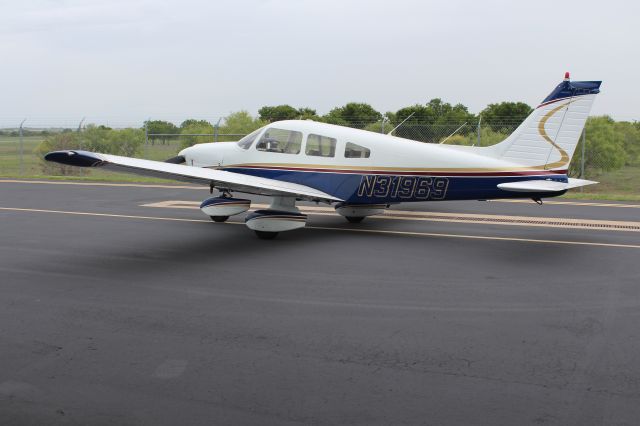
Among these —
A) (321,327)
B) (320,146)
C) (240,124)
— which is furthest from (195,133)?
(321,327)

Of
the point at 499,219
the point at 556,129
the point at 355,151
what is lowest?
the point at 499,219

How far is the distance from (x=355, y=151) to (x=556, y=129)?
358 cm

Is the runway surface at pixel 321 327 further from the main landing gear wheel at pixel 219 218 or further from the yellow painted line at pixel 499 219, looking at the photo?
the main landing gear wheel at pixel 219 218

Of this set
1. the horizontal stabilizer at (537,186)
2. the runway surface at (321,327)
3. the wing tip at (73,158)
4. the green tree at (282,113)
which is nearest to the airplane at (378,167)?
the horizontal stabilizer at (537,186)

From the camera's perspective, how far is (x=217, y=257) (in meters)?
9.35

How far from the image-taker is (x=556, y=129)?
406 inches

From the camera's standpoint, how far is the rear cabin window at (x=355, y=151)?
11172 millimetres

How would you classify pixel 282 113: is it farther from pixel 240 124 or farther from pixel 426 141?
pixel 426 141

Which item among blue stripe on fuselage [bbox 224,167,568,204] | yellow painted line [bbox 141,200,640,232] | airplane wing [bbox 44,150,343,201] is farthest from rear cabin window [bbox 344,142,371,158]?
yellow painted line [bbox 141,200,640,232]

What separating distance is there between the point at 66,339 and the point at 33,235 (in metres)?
6.48

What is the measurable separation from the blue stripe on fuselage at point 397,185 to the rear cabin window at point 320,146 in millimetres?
397

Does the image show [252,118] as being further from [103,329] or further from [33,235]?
[103,329]

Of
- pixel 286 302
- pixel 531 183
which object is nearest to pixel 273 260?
pixel 286 302

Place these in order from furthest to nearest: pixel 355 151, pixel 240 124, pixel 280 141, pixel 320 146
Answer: pixel 240 124 → pixel 280 141 → pixel 320 146 → pixel 355 151
